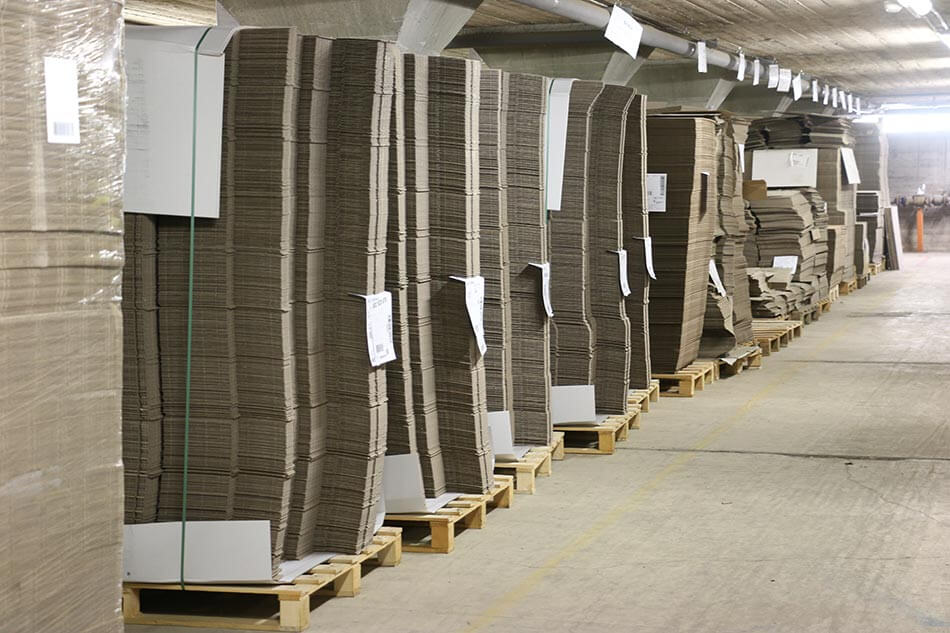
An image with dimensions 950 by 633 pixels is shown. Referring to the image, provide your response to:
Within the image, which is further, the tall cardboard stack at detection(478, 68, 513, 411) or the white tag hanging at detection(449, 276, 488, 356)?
the tall cardboard stack at detection(478, 68, 513, 411)

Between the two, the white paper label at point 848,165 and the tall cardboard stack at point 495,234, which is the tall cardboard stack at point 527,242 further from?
the white paper label at point 848,165

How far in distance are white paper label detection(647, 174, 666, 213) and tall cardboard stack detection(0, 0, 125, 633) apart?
21.1ft

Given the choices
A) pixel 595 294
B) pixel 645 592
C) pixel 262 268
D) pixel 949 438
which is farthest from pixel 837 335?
pixel 262 268

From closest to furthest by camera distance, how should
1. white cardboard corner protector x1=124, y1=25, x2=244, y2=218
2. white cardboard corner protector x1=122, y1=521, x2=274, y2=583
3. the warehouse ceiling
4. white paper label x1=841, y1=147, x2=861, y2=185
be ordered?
white cardboard corner protector x1=124, y1=25, x2=244, y2=218
white cardboard corner protector x1=122, y1=521, x2=274, y2=583
the warehouse ceiling
white paper label x1=841, y1=147, x2=861, y2=185

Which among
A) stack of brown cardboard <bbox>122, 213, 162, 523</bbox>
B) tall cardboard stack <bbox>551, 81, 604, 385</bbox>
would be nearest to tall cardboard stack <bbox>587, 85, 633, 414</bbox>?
tall cardboard stack <bbox>551, 81, 604, 385</bbox>

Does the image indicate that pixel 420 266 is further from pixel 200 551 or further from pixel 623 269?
pixel 623 269

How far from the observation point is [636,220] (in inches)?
352

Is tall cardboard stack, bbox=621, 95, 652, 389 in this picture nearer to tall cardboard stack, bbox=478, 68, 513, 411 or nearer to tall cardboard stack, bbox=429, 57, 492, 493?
tall cardboard stack, bbox=478, 68, 513, 411

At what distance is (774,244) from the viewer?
Result: 598 inches

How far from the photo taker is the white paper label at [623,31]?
9789mm

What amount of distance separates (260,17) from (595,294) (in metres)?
2.73

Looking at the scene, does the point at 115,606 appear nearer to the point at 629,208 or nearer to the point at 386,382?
the point at 386,382

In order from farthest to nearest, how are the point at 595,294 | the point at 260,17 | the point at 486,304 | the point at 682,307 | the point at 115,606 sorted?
the point at 682,307 → the point at 595,294 → the point at 260,17 → the point at 486,304 → the point at 115,606

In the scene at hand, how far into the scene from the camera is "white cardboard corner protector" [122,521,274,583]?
4.86 m
